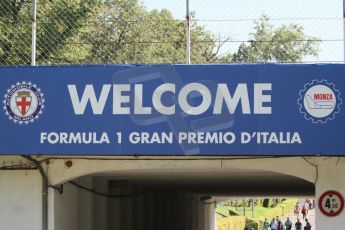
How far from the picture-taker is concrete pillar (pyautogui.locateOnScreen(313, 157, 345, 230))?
10.8 metres

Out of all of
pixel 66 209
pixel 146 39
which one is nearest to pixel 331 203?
pixel 66 209

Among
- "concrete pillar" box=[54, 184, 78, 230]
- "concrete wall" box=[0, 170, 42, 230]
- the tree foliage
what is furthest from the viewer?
the tree foliage

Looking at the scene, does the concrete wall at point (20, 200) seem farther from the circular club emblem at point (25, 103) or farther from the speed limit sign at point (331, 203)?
the speed limit sign at point (331, 203)

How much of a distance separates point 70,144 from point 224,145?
2101mm

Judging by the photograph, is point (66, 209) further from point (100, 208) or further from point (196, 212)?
point (196, 212)

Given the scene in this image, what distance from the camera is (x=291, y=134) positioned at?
34.4ft

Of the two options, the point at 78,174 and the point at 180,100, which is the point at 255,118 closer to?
the point at 180,100

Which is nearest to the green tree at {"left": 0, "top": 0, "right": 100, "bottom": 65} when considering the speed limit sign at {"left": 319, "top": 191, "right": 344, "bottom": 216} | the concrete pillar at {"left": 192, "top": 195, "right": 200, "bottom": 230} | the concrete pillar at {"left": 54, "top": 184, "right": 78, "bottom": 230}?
the concrete pillar at {"left": 54, "top": 184, "right": 78, "bottom": 230}

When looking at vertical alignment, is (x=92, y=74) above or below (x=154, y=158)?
above

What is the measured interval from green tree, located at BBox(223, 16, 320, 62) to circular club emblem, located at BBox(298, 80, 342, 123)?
2.41 m

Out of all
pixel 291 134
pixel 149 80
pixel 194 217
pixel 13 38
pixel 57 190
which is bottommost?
pixel 194 217

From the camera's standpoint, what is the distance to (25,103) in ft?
35.8

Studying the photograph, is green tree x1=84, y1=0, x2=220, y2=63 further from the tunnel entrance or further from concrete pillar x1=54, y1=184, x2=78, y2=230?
concrete pillar x1=54, y1=184, x2=78, y2=230

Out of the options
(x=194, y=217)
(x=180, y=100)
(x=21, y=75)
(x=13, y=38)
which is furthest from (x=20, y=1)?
(x=194, y=217)
